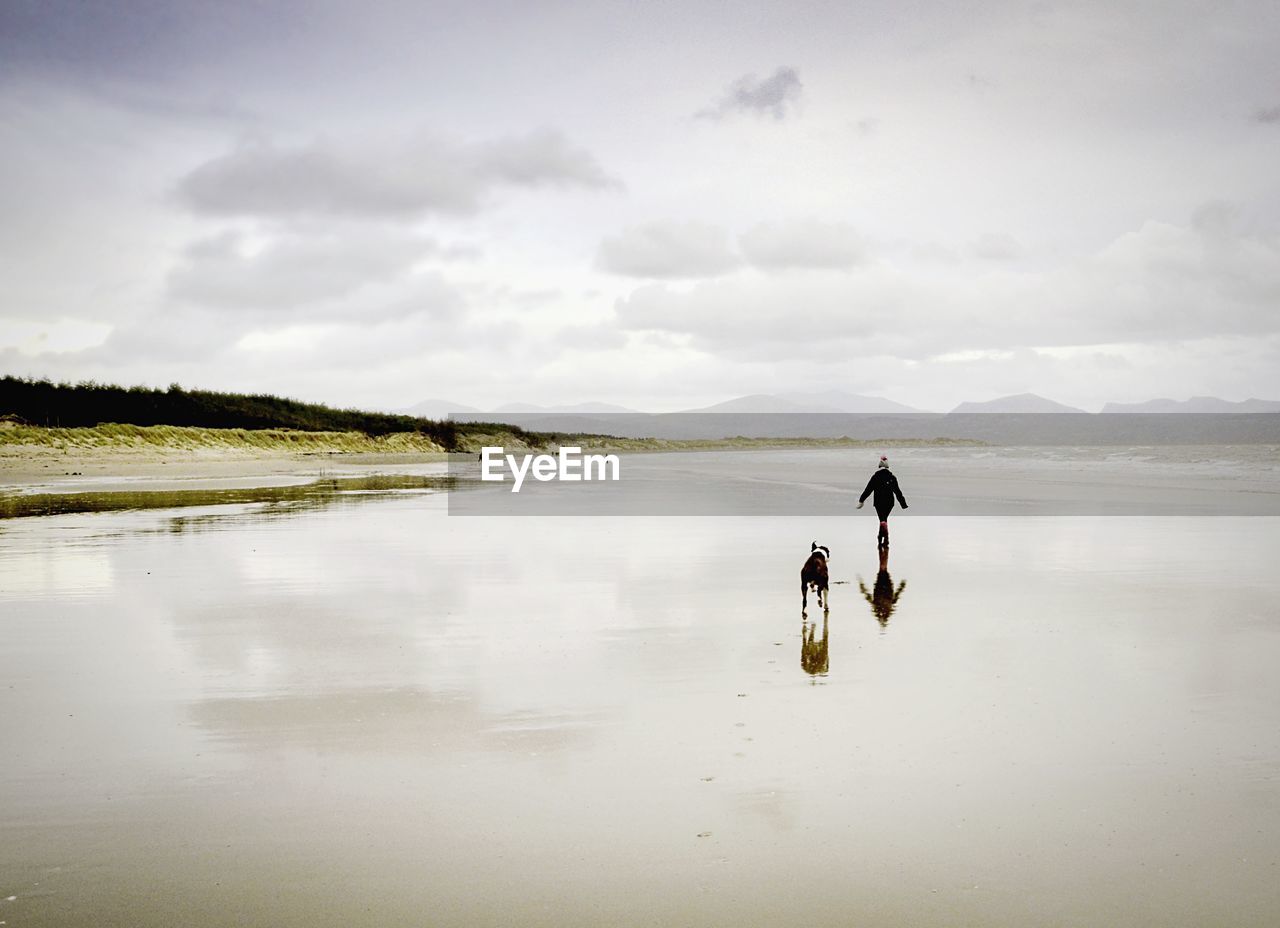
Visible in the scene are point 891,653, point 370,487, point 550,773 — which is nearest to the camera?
point 550,773

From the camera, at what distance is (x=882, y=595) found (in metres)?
11.2

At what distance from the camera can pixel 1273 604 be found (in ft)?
34.2

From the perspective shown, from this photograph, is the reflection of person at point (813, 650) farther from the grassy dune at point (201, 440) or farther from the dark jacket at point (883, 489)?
the grassy dune at point (201, 440)

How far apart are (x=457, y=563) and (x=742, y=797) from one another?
961 centimetres

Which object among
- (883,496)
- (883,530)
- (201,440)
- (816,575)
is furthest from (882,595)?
(201,440)

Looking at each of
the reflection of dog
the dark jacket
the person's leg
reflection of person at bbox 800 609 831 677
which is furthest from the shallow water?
the dark jacket

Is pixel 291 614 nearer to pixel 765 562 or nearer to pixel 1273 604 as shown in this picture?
pixel 765 562

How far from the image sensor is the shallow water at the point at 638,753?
13.3 ft

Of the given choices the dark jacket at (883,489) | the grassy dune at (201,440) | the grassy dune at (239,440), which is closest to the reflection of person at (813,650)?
the dark jacket at (883,489)

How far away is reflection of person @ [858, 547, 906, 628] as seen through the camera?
10.1 m

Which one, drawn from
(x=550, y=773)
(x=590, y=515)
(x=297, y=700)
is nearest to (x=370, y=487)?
(x=590, y=515)

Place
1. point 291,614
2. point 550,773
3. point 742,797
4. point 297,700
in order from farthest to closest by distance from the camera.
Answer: point 291,614 < point 297,700 < point 550,773 < point 742,797

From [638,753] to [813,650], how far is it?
310cm

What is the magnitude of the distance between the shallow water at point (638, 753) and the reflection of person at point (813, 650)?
5cm
